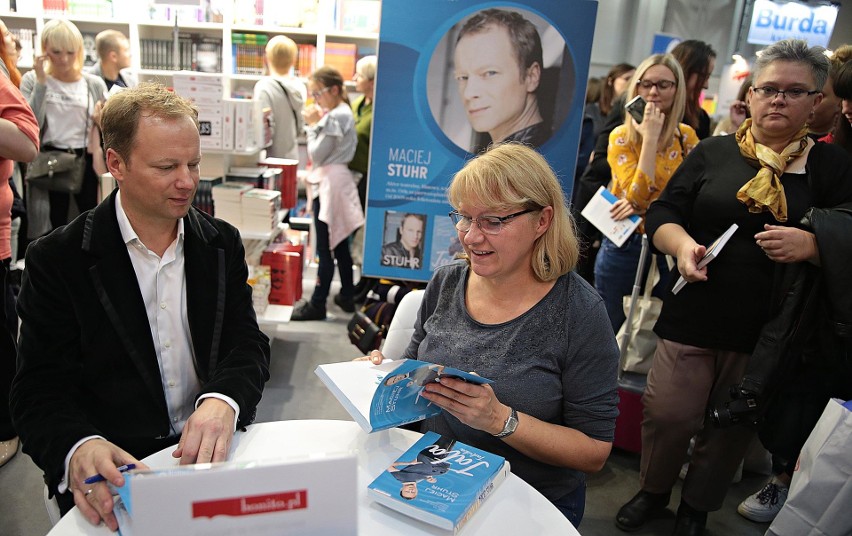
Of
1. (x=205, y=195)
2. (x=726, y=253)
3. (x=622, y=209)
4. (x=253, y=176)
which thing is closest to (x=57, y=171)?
(x=205, y=195)

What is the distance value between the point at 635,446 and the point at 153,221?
2.37 metres

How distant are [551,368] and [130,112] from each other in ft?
3.72

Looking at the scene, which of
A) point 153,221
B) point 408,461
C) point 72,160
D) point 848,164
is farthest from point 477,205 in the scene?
point 72,160

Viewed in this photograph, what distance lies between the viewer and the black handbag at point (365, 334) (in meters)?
2.06

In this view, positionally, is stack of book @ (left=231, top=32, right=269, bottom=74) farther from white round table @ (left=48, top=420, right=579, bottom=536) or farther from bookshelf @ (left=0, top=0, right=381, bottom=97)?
white round table @ (left=48, top=420, right=579, bottom=536)

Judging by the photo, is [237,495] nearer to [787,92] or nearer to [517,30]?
[787,92]

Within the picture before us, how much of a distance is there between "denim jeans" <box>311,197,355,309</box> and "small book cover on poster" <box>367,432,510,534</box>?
339 cm

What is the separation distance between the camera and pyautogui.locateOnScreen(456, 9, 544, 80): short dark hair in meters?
2.94

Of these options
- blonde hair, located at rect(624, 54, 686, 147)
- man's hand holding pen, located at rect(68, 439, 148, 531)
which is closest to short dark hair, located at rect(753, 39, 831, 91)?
blonde hair, located at rect(624, 54, 686, 147)

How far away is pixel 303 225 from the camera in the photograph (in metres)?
5.54

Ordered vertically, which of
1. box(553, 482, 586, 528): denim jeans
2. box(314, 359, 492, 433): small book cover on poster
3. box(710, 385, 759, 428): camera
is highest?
box(314, 359, 492, 433): small book cover on poster

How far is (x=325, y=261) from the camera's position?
4.64 metres

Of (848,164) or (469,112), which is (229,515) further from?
(469,112)

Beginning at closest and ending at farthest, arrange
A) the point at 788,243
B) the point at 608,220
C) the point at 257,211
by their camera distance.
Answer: the point at 788,243 → the point at 608,220 → the point at 257,211
